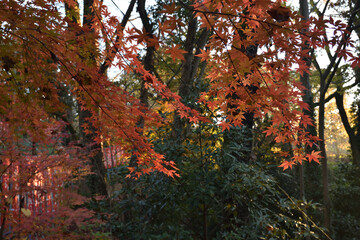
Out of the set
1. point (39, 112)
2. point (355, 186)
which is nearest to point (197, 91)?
point (39, 112)

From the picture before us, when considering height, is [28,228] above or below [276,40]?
below

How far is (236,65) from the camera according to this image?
1892 millimetres

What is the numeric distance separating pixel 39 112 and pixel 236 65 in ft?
8.34

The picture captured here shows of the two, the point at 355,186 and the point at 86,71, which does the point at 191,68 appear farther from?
the point at 355,186

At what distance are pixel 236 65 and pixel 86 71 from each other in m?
1.16

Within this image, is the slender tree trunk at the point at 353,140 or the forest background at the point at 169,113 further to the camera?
the slender tree trunk at the point at 353,140

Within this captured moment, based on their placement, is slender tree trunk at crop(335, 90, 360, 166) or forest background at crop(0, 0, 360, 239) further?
slender tree trunk at crop(335, 90, 360, 166)

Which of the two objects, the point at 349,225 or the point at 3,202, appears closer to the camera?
the point at 3,202

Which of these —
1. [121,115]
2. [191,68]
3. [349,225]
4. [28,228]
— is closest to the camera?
[121,115]

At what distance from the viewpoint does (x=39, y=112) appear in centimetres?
330

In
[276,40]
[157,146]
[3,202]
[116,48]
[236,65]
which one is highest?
[116,48]

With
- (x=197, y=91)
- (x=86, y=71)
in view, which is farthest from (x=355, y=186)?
(x=86, y=71)

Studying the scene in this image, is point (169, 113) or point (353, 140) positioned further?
point (353, 140)

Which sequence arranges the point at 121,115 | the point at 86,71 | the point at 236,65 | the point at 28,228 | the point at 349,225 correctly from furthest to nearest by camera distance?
1. the point at 349,225
2. the point at 28,228
3. the point at 121,115
4. the point at 86,71
5. the point at 236,65
